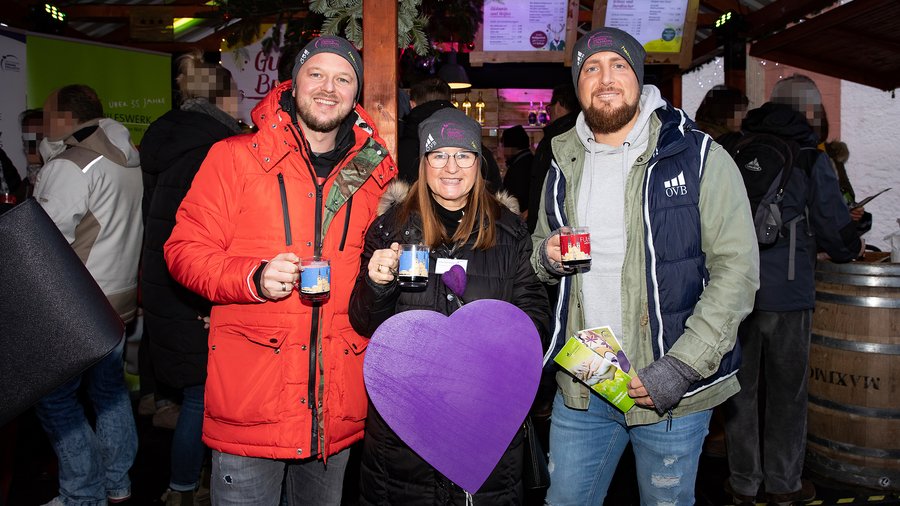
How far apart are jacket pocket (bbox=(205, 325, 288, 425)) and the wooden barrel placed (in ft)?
10.6

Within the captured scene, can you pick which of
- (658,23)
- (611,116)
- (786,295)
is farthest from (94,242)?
(658,23)

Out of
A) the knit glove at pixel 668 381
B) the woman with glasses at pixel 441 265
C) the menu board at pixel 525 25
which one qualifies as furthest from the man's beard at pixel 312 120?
the menu board at pixel 525 25

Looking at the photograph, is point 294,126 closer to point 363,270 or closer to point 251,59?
point 363,270

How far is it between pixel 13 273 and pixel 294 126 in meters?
1.24

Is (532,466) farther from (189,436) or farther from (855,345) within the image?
(855,345)

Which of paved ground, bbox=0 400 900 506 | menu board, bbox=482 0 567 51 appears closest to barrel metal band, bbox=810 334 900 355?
paved ground, bbox=0 400 900 506

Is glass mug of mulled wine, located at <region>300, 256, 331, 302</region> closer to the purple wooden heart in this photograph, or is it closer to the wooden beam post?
the purple wooden heart

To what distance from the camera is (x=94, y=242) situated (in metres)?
3.31

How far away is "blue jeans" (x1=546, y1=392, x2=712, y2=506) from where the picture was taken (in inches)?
84.5

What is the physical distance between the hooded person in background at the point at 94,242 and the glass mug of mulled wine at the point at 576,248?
7.91ft

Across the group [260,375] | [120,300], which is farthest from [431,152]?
[120,300]

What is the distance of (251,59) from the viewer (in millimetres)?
7066

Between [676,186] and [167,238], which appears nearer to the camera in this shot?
[676,186]

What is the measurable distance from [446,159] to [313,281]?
25.4 inches
